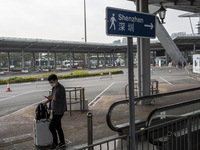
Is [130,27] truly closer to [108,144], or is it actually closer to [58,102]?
[108,144]

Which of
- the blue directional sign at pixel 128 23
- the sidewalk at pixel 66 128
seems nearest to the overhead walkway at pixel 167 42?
the sidewalk at pixel 66 128

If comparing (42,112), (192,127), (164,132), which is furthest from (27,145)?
(192,127)

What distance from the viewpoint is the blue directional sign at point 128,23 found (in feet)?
8.25

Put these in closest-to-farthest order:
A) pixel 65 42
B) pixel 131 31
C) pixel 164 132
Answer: pixel 131 31, pixel 164 132, pixel 65 42

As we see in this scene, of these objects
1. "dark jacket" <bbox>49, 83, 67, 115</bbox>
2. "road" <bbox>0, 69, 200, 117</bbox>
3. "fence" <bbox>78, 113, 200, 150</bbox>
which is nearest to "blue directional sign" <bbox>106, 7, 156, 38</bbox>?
"fence" <bbox>78, 113, 200, 150</bbox>

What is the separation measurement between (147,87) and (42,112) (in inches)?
246

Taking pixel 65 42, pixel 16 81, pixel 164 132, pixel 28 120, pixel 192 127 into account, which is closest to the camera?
pixel 164 132

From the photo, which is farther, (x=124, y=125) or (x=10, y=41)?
(x=10, y=41)

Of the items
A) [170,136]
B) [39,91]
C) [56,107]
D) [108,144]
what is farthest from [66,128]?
[39,91]

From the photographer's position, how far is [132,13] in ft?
8.95

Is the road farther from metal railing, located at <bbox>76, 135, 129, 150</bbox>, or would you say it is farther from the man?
metal railing, located at <bbox>76, 135, 129, 150</bbox>

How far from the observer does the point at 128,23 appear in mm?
2688

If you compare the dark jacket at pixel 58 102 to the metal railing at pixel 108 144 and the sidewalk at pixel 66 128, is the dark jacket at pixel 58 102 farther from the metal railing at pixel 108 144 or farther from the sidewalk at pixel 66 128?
the metal railing at pixel 108 144

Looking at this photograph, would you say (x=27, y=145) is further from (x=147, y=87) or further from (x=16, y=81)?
A: (x=16, y=81)
